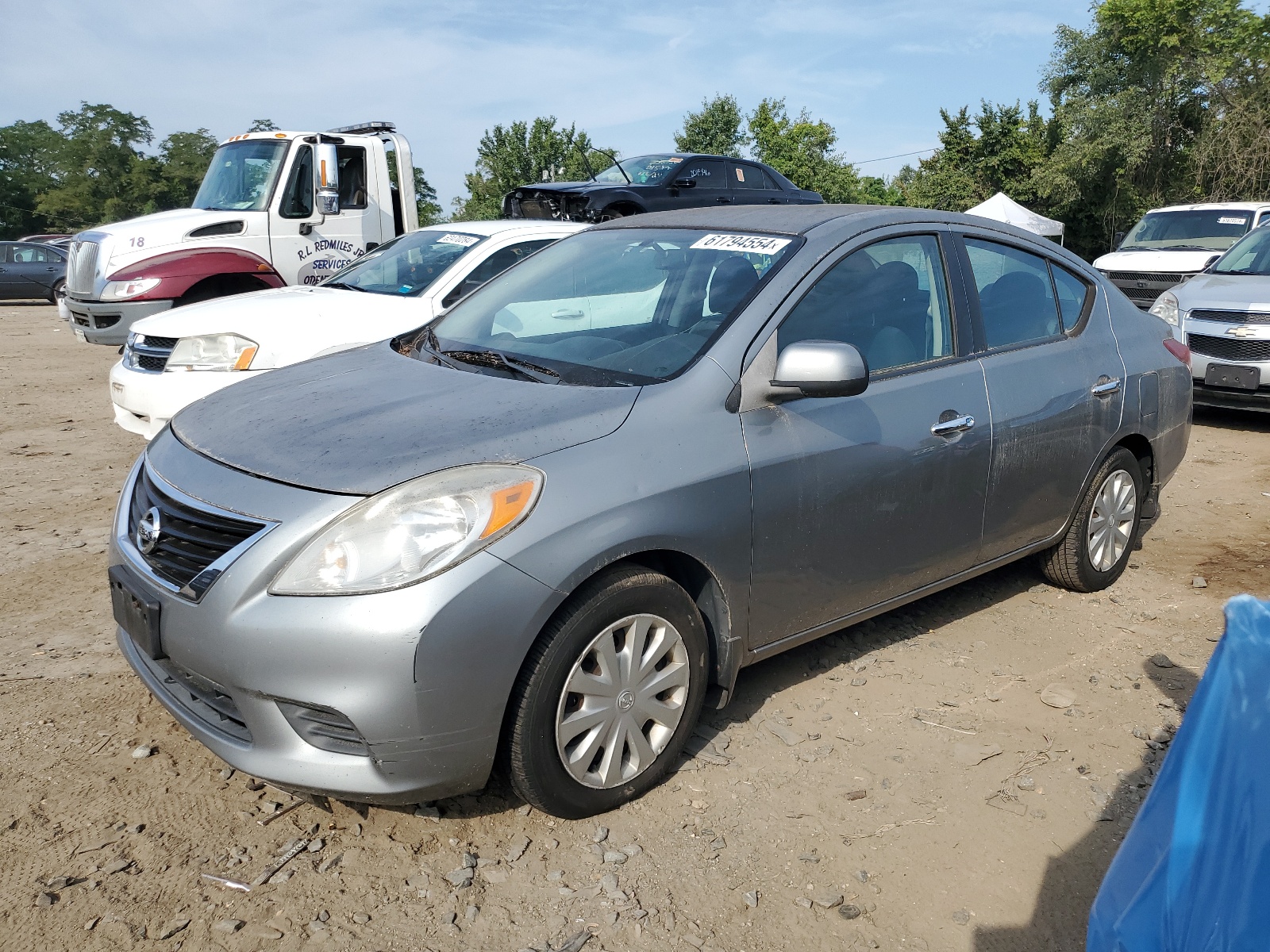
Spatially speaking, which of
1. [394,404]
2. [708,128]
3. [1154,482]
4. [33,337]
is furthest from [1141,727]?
[708,128]

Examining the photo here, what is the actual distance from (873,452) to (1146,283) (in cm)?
1070

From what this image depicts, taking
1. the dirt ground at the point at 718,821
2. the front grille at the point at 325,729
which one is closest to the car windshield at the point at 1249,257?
the dirt ground at the point at 718,821

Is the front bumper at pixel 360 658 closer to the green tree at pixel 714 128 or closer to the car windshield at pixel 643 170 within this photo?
the car windshield at pixel 643 170

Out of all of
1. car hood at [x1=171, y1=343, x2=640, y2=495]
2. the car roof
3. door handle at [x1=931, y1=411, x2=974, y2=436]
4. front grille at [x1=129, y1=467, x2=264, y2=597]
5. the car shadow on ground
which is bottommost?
the car shadow on ground

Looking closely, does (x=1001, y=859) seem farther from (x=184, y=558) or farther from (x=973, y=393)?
(x=184, y=558)

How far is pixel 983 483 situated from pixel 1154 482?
1.53 m

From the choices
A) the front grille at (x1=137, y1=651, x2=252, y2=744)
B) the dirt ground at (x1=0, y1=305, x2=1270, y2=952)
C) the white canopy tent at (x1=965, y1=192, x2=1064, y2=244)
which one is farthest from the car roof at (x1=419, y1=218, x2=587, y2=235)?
the white canopy tent at (x1=965, y1=192, x2=1064, y2=244)

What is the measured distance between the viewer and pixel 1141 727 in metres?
3.51

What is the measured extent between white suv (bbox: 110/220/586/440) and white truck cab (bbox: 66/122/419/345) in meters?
2.38

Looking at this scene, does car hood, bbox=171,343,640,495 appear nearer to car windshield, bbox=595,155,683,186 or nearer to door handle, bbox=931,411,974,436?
door handle, bbox=931,411,974,436

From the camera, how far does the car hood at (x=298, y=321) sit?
6066 millimetres

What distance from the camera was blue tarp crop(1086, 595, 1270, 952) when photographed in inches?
58.2

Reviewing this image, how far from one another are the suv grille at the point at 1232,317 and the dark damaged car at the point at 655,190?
14.7 feet

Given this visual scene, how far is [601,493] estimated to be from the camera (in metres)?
2.71
